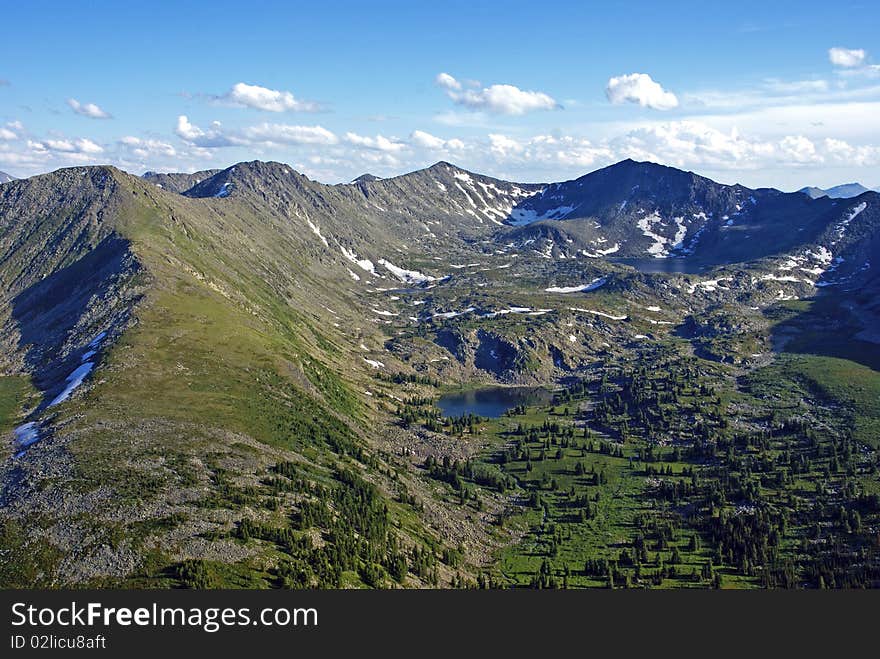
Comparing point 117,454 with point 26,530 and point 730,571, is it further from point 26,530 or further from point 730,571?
point 730,571

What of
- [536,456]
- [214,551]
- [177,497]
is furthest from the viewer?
[536,456]

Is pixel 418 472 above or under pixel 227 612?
under

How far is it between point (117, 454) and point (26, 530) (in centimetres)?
2396


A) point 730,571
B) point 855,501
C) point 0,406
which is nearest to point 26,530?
point 0,406

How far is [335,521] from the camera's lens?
106 metres

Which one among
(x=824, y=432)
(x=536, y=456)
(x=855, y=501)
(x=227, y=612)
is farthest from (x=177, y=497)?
(x=824, y=432)

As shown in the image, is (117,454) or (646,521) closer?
(117,454)

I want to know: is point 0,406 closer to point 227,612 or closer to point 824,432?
point 227,612

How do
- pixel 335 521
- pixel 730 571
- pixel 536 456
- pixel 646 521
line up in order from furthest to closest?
pixel 536 456 < pixel 646 521 < pixel 730 571 < pixel 335 521

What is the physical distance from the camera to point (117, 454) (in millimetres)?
107875

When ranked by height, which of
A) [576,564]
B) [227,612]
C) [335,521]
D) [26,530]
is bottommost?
[576,564]

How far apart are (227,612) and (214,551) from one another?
40.4m

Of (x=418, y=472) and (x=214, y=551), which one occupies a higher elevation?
(x=214, y=551)

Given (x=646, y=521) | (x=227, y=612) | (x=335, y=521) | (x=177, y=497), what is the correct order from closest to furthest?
(x=227, y=612) < (x=177, y=497) < (x=335, y=521) < (x=646, y=521)
